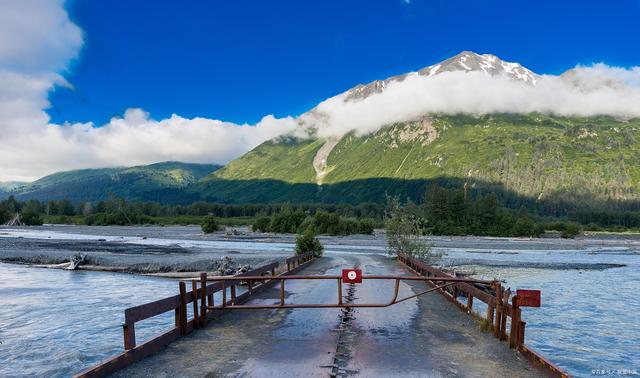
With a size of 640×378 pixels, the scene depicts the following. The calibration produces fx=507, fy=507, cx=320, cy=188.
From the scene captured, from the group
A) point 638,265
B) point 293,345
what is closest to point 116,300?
point 293,345

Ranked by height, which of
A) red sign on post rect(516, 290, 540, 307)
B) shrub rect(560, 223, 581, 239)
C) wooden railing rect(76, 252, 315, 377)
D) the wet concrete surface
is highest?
red sign on post rect(516, 290, 540, 307)

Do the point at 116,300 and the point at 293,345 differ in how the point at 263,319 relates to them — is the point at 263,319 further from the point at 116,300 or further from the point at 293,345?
the point at 116,300

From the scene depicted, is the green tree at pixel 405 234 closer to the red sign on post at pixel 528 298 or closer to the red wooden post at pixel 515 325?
the red wooden post at pixel 515 325

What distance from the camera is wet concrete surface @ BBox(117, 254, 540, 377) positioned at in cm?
948

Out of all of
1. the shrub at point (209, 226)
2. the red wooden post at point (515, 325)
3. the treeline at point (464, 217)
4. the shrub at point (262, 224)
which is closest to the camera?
the red wooden post at point (515, 325)

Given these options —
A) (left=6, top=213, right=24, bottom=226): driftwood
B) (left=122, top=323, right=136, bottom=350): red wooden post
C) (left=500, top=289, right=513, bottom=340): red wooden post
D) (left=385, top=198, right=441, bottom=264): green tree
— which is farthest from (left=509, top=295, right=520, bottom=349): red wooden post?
(left=6, top=213, right=24, bottom=226): driftwood

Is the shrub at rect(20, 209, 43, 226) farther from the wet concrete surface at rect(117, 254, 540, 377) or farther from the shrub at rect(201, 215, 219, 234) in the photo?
the wet concrete surface at rect(117, 254, 540, 377)

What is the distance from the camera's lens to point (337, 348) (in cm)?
1112

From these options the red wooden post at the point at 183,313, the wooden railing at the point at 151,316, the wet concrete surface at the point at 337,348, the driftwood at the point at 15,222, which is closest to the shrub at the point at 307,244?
the wet concrete surface at the point at 337,348

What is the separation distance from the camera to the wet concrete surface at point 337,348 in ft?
31.1

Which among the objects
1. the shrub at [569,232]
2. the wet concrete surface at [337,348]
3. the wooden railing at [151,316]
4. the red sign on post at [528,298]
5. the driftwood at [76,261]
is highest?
the red sign on post at [528,298]

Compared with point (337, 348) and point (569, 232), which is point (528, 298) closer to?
point (337, 348)

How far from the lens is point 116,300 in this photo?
1016 inches

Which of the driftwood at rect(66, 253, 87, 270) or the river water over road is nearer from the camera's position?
the river water over road
